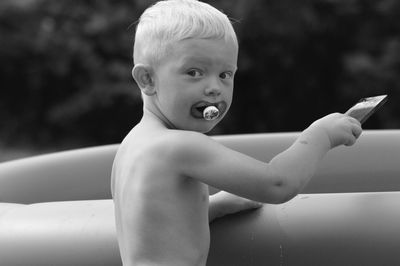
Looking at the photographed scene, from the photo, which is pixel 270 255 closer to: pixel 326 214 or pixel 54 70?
pixel 326 214

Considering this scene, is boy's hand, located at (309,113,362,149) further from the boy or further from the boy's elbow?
the boy's elbow

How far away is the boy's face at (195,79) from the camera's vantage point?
1.25 m

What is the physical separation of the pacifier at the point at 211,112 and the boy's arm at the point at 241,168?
0.05 metres

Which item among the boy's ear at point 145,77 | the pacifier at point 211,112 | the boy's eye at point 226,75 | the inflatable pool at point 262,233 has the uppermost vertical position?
the boy's eye at point 226,75

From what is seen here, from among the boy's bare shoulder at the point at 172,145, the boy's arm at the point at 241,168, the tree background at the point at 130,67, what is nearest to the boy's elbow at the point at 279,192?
the boy's arm at the point at 241,168

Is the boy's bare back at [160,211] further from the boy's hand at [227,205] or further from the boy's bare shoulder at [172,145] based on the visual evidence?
the boy's hand at [227,205]

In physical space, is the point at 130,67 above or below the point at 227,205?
below

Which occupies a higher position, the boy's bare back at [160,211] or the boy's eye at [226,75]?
the boy's eye at [226,75]

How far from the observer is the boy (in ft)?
3.95

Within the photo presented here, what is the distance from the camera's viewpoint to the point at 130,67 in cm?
518

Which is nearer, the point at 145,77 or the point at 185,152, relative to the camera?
the point at 185,152

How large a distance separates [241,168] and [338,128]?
217 mm

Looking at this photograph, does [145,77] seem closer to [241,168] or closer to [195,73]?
[195,73]

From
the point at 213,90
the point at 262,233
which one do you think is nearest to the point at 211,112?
the point at 213,90
